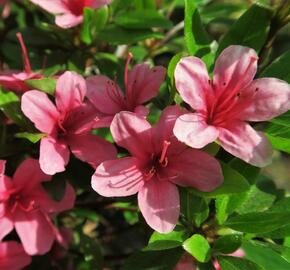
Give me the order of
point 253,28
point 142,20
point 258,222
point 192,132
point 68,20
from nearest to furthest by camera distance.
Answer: point 192,132, point 258,222, point 253,28, point 68,20, point 142,20

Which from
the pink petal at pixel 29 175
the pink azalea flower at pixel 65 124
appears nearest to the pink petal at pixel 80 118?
the pink azalea flower at pixel 65 124

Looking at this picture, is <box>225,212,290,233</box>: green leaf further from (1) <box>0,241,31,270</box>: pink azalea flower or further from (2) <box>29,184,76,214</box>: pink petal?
(1) <box>0,241,31,270</box>: pink azalea flower

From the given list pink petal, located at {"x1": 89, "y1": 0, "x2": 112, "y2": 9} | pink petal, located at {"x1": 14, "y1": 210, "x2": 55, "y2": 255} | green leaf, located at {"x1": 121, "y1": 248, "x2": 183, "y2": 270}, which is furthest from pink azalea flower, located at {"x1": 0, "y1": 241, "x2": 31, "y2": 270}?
pink petal, located at {"x1": 89, "y1": 0, "x2": 112, "y2": 9}

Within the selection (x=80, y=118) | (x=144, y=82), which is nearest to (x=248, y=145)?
(x=144, y=82)

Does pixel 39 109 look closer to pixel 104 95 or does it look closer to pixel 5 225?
pixel 104 95

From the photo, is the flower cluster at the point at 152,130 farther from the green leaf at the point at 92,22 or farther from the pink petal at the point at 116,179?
the green leaf at the point at 92,22

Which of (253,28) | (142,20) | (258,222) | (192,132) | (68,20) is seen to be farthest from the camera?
(142,20)

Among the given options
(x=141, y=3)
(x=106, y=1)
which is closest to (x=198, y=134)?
(x=106, y=1)

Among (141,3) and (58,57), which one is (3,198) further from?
(141,3)
